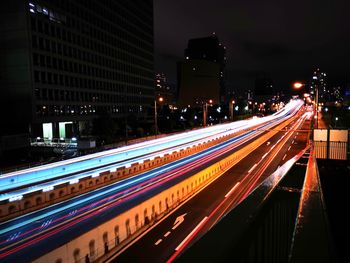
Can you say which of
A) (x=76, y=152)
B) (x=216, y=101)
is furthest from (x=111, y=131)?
(x=216, y=101)

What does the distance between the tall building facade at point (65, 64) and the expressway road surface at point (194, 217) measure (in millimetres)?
38894

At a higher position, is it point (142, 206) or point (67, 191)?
point (142, 206)

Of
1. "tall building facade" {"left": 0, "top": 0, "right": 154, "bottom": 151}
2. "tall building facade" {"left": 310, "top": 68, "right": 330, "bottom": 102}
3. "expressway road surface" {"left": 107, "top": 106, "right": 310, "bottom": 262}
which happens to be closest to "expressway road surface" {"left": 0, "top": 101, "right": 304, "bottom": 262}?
"expressway road surface" {"left": 107, "top": 106, "right": 310, "bottom": 262}

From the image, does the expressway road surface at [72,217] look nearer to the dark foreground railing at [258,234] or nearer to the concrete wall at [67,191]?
the concrete wall at [67,191]

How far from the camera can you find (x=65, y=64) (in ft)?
199

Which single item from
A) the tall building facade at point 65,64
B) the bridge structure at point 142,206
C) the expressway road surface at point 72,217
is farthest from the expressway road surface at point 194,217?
the tall building facade at point 65,64

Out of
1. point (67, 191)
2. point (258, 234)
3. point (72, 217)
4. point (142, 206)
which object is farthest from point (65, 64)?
point (258, 234)

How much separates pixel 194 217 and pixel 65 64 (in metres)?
51.0

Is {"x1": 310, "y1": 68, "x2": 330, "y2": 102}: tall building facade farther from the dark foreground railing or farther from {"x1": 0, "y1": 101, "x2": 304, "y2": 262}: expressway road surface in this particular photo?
the dark foreground railing

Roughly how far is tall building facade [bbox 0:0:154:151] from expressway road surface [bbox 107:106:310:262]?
38894mm

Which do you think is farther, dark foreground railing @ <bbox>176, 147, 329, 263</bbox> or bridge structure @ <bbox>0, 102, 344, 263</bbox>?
bridge structure @ <bbox>0, 102, 344, 263</bbox>

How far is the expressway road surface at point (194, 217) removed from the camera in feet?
47.2

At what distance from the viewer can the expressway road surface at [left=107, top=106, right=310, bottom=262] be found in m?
14.4

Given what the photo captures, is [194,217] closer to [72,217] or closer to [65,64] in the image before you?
[72,217]
